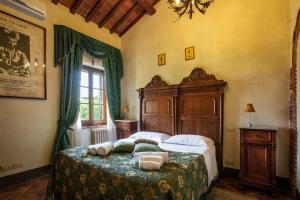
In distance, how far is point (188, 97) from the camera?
137 inches

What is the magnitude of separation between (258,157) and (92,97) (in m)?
3.47

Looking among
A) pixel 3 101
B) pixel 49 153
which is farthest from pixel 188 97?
pixel 3 101

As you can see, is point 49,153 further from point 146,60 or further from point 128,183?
point 146,60

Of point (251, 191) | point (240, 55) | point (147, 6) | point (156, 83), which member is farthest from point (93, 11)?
point (251, 191)

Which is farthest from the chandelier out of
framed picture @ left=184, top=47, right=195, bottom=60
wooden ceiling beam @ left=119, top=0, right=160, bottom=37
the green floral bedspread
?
wooden ceiling beam @ left=119, top=0, right=160, bottom=37

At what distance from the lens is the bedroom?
8.77ft

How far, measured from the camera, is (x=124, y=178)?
153 cm

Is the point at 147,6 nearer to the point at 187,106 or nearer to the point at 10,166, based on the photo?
the point at 187,106

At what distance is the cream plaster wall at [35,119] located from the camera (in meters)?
2.69

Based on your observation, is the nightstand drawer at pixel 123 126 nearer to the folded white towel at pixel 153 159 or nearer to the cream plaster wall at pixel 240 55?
the cream plaster wall at pixel 240 55

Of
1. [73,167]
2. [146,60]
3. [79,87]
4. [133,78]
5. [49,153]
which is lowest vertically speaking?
[49,153]

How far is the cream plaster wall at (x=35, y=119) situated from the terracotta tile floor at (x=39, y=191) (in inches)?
11.5

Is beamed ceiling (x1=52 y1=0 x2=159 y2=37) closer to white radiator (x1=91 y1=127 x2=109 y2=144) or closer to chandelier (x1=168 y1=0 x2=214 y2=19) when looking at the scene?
chandelier (x1=168 y1=0 x2=214 y2=19)

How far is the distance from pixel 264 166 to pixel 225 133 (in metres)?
0.78
